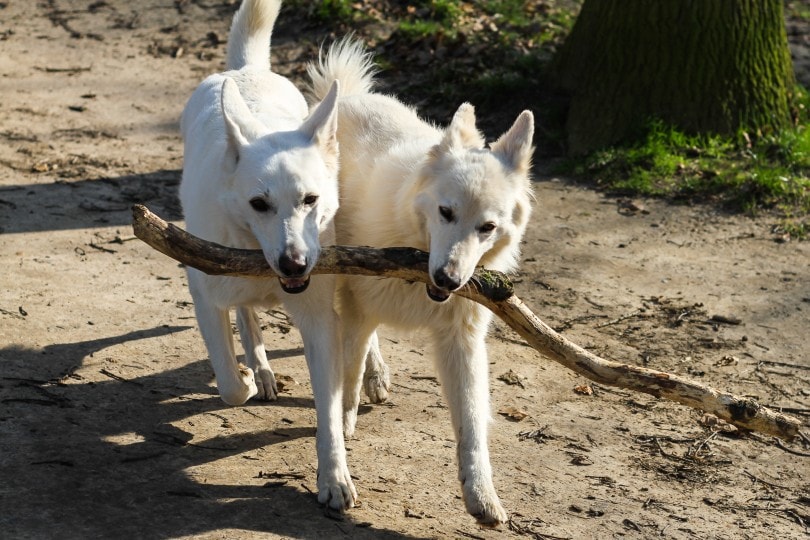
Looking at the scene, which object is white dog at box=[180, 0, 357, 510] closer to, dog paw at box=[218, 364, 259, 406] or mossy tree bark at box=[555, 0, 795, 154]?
dog paw at box=[218, 364, 259, 406]

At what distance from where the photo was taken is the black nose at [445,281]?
402 cm

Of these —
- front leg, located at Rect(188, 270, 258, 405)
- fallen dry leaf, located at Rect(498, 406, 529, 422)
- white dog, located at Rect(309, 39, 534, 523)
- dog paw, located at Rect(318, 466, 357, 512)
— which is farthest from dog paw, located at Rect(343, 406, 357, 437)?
fallen dry leaf, located at Rect(498, 406, 529, 422)

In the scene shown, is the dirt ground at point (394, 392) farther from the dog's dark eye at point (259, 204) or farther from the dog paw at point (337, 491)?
the dog's dark eye at point (259, 204)

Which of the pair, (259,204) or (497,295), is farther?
(497,295)

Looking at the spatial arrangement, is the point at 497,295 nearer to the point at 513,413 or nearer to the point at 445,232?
the point at 445,232

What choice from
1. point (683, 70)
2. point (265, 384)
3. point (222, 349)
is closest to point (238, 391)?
point (222, 349)

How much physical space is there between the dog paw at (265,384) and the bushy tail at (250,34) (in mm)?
1933

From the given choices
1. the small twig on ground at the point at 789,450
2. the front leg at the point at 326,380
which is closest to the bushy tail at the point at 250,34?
the front leg at the point at 326,380

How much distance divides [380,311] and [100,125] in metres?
5.09

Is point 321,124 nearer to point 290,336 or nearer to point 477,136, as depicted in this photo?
point 477,136

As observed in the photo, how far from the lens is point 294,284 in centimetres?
404

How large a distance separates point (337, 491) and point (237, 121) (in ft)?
5.47

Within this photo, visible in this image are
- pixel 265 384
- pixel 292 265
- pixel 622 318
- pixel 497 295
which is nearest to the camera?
pixel 292 265

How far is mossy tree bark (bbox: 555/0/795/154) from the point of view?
27.0ft
